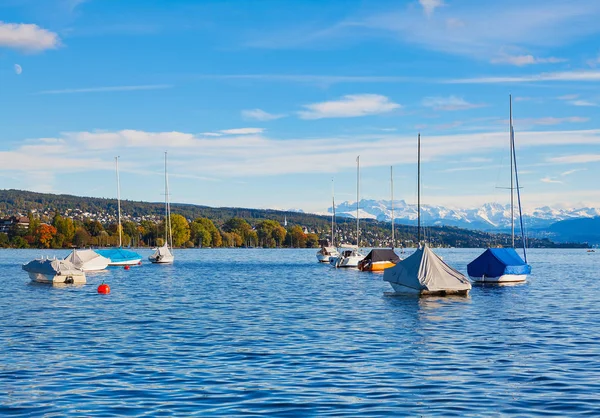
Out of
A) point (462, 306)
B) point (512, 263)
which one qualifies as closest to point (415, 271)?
point (462, 306)

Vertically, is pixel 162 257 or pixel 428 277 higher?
pixel 162 257

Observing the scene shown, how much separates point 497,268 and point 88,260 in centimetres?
5743

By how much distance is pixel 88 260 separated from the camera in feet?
352

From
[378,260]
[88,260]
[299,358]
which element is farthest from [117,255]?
[299,358]

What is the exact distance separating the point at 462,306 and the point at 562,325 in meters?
11.9

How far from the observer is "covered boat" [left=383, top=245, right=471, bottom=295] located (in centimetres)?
5912

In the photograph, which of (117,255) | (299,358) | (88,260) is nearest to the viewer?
(299,358)

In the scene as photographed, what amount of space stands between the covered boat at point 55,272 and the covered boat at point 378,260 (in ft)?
150

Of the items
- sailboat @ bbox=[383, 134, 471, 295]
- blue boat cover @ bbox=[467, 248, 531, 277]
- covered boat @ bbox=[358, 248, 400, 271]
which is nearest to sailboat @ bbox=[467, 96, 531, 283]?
blue boat cover @ bbox=[467, 248, 531, 277]

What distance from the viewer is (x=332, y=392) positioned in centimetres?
2345

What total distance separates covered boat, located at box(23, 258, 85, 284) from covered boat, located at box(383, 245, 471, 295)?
36.1 m

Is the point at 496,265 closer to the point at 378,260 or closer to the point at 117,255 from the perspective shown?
the point at 378,260

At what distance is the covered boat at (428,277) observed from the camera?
5912cm

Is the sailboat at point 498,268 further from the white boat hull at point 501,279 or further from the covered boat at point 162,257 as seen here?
the covered boat at point 162,257
